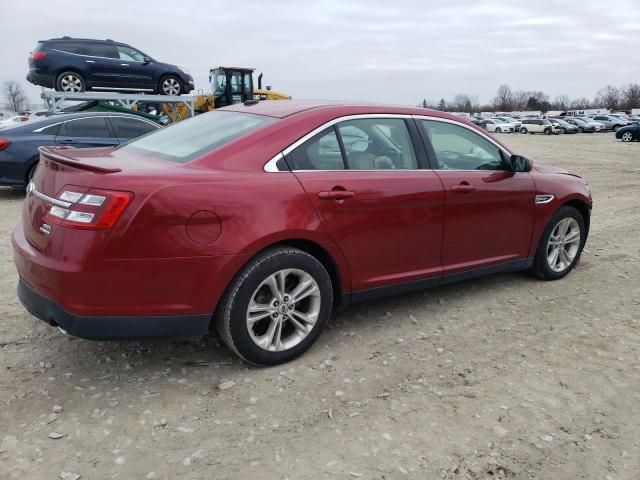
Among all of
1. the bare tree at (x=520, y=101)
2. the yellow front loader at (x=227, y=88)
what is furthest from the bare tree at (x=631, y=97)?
the yellow front loader at (x=227, y=88)

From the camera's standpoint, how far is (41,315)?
2826 millimetres

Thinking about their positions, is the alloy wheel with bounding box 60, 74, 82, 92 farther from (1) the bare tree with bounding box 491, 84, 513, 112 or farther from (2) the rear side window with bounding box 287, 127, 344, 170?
(1) the bare tree with bounding box 491, 84, 513, 112

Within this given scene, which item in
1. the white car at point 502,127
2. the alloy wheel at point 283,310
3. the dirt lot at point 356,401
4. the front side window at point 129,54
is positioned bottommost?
the dirt lot at point 356,401

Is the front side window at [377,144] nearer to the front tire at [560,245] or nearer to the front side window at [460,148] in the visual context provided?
the front side window at [460,148]

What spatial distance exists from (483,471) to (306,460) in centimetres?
78

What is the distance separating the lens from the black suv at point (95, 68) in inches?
524

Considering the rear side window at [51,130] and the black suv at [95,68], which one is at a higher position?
the black suv at [95,68]

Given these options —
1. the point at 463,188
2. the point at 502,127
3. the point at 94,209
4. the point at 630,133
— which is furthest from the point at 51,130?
the point at 502,127

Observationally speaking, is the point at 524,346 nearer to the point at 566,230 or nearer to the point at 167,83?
the point at 566,230

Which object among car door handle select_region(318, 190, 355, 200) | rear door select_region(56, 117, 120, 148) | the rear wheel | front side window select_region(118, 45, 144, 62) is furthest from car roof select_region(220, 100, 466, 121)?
front side window select_region(118, 45, 144, 62)

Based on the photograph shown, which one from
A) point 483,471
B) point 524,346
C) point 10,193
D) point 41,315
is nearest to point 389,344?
point 524,346

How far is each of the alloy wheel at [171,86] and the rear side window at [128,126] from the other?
6.47m

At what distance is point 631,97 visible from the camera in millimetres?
106625

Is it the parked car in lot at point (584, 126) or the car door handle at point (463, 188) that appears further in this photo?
the parked car in lot at point (584, 126)
